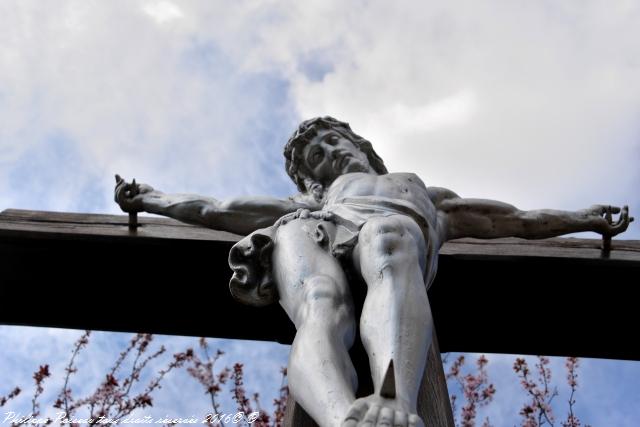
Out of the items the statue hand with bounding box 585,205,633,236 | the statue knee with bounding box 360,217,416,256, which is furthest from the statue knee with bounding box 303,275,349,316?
the statue hand with bounding box 585,205,633,236

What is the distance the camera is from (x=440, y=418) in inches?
148

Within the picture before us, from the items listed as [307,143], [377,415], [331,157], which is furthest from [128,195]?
[377,415]

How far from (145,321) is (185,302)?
30 cm

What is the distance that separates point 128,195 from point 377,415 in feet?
9.79

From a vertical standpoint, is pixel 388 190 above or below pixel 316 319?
above

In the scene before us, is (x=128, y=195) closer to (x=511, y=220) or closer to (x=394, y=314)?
(x=511, y=220)

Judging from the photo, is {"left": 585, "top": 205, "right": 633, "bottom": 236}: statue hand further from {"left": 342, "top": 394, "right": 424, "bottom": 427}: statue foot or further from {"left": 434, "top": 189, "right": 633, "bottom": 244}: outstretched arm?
{"left": 342, "top": 394, "right": 424, "bottom": 427}: statue foot

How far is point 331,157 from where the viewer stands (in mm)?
5449

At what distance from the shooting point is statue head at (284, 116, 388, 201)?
5.54 metres

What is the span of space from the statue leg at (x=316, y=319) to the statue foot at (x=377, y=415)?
12cm

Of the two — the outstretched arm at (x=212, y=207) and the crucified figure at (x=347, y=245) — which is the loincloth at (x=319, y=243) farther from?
the outstretched arm at (x=212, y=207)

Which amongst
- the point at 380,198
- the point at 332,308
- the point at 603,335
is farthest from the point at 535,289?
the point at 332,308

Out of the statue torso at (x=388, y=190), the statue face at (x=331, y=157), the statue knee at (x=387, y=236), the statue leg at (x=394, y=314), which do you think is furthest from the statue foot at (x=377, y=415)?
the statue face at (x=331, y=157)

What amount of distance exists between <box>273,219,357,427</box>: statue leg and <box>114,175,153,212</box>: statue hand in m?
1.39
